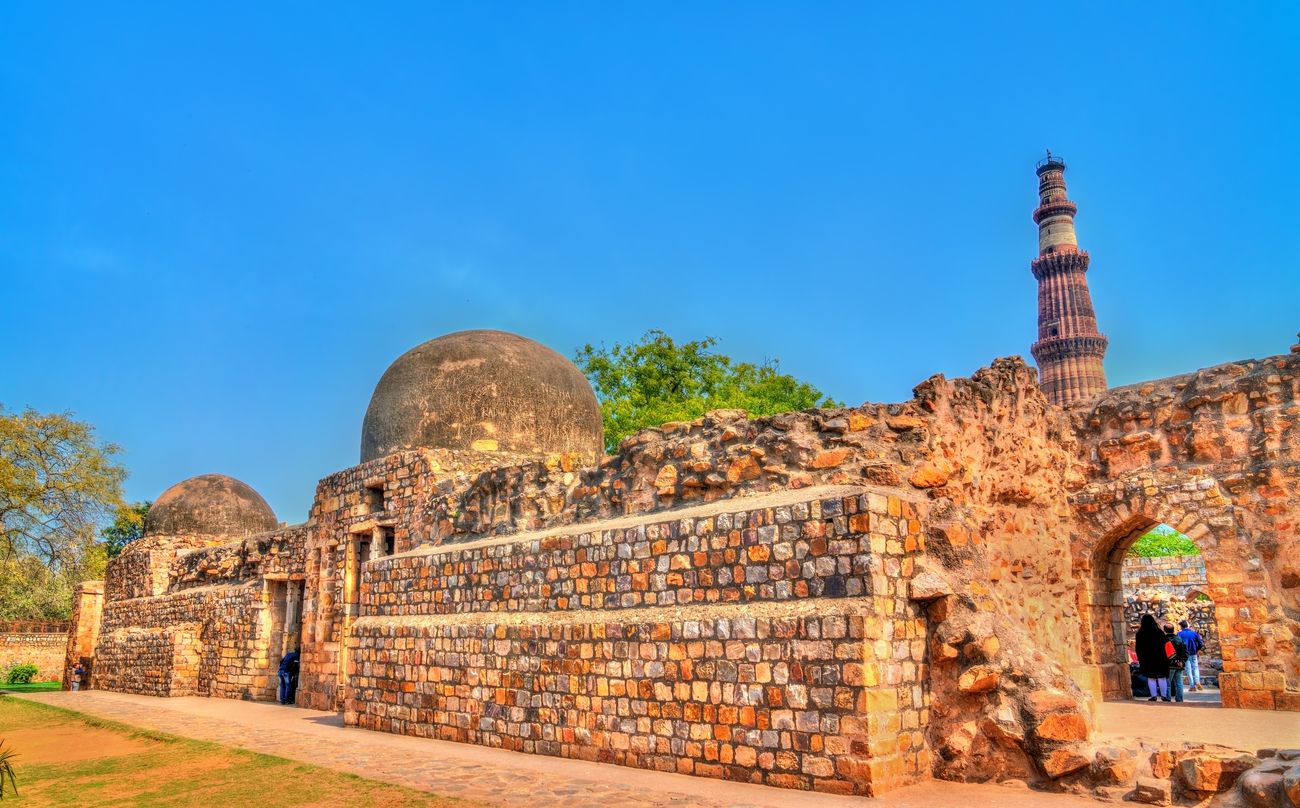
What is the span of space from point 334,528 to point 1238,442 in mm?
12361

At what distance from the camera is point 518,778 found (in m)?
6.36

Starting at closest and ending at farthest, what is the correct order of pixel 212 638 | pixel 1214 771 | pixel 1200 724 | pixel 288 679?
pixel 1214 771 < pixel 1200 724 < pixel 288 679 < pixel 212 638

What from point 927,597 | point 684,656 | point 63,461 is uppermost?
point 63,461

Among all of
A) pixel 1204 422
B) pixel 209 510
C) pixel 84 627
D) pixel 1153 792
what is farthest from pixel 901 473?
pixel 84 627

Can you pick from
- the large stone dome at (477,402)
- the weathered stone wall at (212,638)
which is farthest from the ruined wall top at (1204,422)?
the weathered stone wall at (212,638)

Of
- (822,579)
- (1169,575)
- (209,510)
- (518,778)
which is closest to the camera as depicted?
(822,579)

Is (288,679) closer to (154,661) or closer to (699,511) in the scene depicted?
(154,661)

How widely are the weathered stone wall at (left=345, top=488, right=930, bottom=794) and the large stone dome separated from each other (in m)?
3.79

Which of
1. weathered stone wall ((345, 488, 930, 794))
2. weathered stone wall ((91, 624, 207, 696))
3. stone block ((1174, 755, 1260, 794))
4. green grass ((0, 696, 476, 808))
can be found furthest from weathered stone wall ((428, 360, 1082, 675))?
weathered stone wall ((91, 624, 207, 696))

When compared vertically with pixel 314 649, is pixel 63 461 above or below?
above

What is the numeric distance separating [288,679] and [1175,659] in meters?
13.2

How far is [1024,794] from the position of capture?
5.38 metres

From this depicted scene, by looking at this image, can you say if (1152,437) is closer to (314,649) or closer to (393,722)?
(393,722)

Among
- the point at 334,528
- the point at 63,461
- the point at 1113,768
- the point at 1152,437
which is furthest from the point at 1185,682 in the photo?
the point at 63,461
